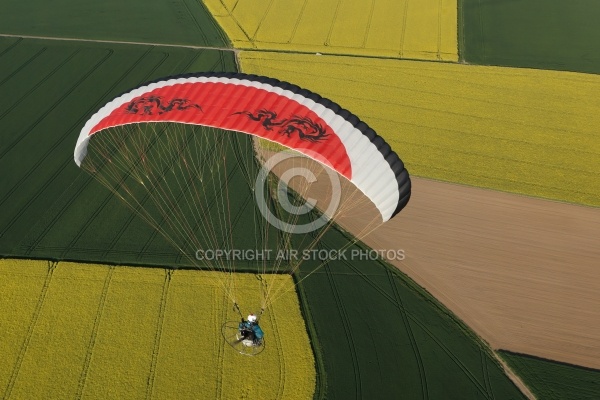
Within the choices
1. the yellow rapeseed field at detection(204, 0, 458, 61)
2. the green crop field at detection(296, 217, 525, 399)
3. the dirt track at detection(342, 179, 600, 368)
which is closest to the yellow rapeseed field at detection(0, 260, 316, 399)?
the green crop field at detection(296, 217, 525, 399)

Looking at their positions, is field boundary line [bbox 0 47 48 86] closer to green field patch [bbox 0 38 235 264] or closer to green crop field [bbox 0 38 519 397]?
green field patch [bbox 0 38 235 264]

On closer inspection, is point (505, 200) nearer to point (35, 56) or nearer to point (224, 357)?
point (224, 357)

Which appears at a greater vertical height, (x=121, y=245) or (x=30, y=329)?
(x=121, y=245)

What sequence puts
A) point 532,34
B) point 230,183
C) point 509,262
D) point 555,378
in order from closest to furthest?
point 555,378, point 509,262, point 230,183, point 532,34

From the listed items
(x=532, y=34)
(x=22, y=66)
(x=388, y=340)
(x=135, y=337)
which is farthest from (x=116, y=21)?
(x=388, y=340)

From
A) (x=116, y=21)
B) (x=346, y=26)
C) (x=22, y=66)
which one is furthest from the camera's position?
(x=346, y=26)

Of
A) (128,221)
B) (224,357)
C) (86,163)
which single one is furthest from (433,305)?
(86,163)

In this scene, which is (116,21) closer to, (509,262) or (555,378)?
(509,262)
